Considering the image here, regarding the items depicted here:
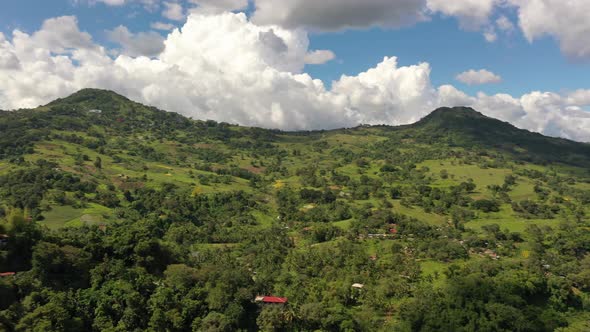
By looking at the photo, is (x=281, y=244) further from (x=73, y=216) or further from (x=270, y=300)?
(x=73, y=216)

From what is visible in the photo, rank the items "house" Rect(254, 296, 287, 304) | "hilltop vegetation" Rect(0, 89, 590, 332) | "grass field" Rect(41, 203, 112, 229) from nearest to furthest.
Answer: "hilltop vegetation" Rect(0, 89, 590, 332)
"house" Rect(254, 296, 287, 304)
"grass field" Rect(41, 203, 112, 229)

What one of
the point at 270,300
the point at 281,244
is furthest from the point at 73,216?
the point at 270,300

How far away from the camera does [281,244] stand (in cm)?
8956

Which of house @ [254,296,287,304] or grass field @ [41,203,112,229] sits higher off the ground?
grass field @ [41,203,112,229]

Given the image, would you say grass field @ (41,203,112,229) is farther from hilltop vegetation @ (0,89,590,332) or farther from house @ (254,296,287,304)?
house @ (254,296,287,304)

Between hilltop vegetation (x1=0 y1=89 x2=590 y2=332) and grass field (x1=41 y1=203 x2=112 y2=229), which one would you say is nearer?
hilltop vegetation (x1=0 y1=89 x2=590 y2=332)

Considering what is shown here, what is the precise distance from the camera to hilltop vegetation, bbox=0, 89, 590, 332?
4803 centimetres

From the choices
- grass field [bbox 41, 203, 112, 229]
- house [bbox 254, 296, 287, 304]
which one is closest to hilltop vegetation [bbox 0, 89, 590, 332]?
grass field [bbox 41, 203, 112, 229]

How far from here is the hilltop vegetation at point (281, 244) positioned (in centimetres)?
4803

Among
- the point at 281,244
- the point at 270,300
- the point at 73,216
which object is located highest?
the point at 73,216

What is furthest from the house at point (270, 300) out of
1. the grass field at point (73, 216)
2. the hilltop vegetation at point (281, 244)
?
the grass field at point (73, 216)

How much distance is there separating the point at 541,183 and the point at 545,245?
259 feet

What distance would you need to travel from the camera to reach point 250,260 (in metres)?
78.1

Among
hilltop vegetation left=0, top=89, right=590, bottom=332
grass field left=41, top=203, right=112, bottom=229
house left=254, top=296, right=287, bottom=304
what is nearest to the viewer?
hilltop vegetation left=0, top=89, right=590, bottom=332
